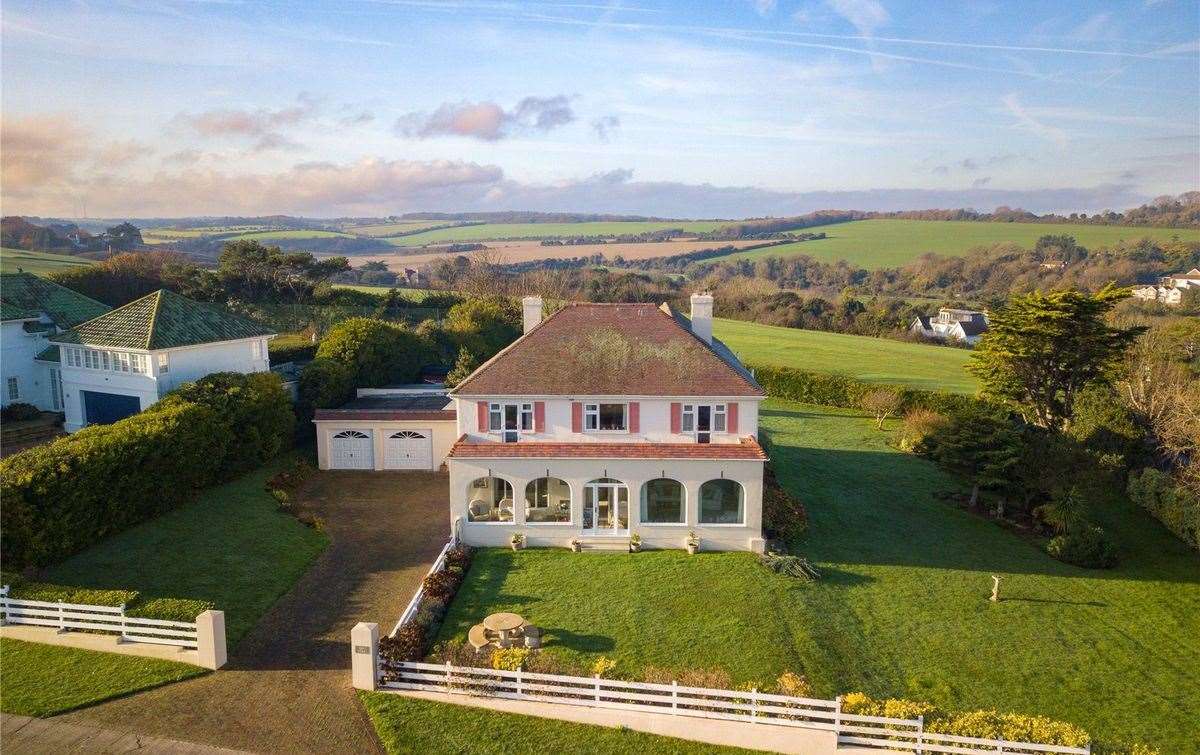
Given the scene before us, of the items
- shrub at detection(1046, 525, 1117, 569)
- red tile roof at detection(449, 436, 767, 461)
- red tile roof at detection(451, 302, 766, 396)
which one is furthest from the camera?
shrub at detection(1046, 525, 1117, 569)

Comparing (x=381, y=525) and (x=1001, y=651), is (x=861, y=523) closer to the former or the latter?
(x=1001, y=651)

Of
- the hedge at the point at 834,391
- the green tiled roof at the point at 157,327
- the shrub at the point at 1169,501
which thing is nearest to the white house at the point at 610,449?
the green tiled roof at the point at 157,327

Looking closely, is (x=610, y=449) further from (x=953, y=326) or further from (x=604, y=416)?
(x=953, y=326)

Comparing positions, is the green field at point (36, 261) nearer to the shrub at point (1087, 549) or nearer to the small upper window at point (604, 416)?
the small upper window at point (604, 416)

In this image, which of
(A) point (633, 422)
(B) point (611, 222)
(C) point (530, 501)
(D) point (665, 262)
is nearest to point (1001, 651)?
(A) point (633, 422)

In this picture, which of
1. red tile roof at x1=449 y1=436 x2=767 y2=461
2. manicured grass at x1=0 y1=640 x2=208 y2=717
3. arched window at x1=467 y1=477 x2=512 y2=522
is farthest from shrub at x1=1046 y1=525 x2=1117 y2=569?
manicured grass at x1=0 y1=640 x2=208 y2=717

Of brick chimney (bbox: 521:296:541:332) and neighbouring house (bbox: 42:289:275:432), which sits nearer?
brick chimney (bbox: 521:296:541:332)

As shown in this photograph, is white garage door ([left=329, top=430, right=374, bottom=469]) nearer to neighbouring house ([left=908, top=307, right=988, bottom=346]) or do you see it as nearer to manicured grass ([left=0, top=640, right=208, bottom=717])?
manicured grass ([left=0, top=640, right=208, bottom=717])
